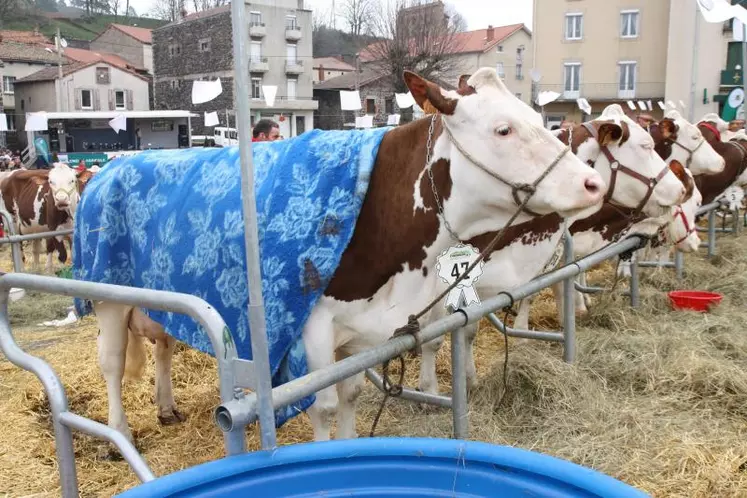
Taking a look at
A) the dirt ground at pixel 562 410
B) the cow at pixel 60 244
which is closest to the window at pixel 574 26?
the cow at pixel 60 244

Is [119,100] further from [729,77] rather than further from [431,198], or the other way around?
[431,198]

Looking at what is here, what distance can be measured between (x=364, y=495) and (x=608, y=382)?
3052mm

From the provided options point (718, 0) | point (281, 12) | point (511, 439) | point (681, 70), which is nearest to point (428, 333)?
point (281, 12)

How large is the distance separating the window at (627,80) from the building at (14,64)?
140 ft

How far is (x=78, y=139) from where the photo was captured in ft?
104

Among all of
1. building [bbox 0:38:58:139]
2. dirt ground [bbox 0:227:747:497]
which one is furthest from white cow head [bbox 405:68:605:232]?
building [bbox 0:38:58:139]

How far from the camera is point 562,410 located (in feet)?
12.6

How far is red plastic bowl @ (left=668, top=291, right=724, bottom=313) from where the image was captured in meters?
5.90

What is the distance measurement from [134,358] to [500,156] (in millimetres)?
2604

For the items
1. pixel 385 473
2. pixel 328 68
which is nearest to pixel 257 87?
pixel 328 68

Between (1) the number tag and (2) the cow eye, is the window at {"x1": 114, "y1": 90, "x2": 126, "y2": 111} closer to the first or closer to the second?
(1) the number tag

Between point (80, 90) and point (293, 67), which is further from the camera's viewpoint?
point (293, 67)

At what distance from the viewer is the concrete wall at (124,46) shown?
69.3m

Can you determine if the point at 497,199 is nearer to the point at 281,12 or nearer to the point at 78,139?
the point at 281,12
